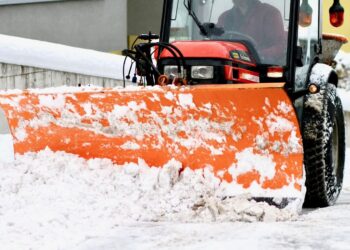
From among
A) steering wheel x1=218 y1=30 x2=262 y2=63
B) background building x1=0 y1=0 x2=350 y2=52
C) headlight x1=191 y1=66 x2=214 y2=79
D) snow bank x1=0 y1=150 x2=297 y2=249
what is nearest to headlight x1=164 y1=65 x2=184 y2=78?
headlight x1=191 y1=66 x2=214 y2=79

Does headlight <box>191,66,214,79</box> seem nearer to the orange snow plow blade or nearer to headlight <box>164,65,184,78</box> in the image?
headlight <box>164,65,184,78</box>

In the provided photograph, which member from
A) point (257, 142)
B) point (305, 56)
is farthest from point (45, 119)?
point (305, 56)

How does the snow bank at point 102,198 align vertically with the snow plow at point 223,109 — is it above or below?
below

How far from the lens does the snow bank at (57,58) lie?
10242mm

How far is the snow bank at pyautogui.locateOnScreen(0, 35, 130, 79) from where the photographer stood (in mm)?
10242

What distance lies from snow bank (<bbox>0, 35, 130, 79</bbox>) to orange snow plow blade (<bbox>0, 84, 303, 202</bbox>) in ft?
14.4

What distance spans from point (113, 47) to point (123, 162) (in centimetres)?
802

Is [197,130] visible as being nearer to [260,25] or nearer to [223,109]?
[223,109]

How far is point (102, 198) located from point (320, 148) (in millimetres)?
1629

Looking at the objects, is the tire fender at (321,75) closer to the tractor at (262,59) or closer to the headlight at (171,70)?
the tractor at (262,59)


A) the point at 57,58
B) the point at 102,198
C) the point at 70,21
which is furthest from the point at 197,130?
the point at 70,21

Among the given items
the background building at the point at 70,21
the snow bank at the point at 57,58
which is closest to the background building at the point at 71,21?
the background building at the point at 70,21

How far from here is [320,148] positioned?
587 centimetres

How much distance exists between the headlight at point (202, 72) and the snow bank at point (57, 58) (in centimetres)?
469
